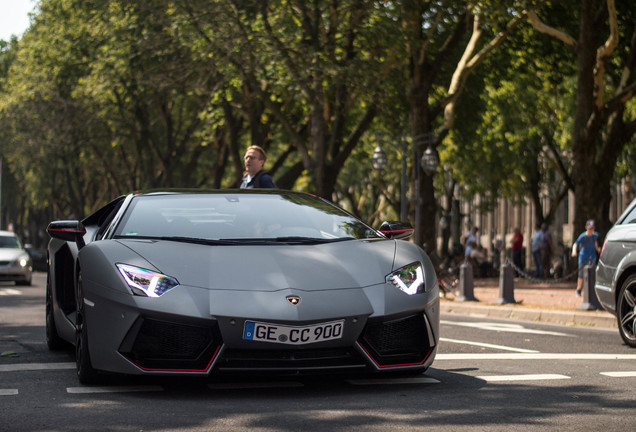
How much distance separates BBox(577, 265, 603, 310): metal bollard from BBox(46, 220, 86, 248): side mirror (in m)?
11.4

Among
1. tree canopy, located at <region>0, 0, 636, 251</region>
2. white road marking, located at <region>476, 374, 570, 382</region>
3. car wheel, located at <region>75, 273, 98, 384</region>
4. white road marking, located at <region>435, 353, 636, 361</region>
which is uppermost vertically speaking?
tree canopy, located at <region>0, 0, 636, 251</region>

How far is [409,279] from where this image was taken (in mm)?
6680

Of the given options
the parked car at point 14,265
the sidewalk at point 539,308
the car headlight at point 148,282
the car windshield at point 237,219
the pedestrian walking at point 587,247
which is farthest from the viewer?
the parked car at point 14,265

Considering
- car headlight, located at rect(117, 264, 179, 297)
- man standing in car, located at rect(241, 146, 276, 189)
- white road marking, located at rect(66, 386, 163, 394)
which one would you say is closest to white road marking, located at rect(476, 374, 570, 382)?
white road marking, located at rect(66, 386, 163, 394)

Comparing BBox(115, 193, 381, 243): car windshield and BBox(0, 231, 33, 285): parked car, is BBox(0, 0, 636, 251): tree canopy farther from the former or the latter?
BBox(115, 193, 381, 243): car windshield

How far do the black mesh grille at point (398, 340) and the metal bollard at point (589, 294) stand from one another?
11.3 meters

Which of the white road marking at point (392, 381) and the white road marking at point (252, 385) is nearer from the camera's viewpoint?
the white road marking at point (252, 385)

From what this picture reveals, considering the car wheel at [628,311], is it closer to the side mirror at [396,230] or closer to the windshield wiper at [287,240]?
the side mirror at [396,230]

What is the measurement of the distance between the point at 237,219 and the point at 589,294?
1165 cm

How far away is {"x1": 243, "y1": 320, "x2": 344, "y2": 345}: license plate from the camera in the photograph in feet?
20.1

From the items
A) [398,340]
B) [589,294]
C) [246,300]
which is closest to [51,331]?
[246,300]

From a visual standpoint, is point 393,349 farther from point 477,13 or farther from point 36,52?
point 36,52

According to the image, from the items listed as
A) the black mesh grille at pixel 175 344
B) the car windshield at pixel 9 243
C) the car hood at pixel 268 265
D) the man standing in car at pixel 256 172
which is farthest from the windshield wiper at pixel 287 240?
the car windshield at pixel 9 243

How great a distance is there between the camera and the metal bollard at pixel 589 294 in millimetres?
17438
